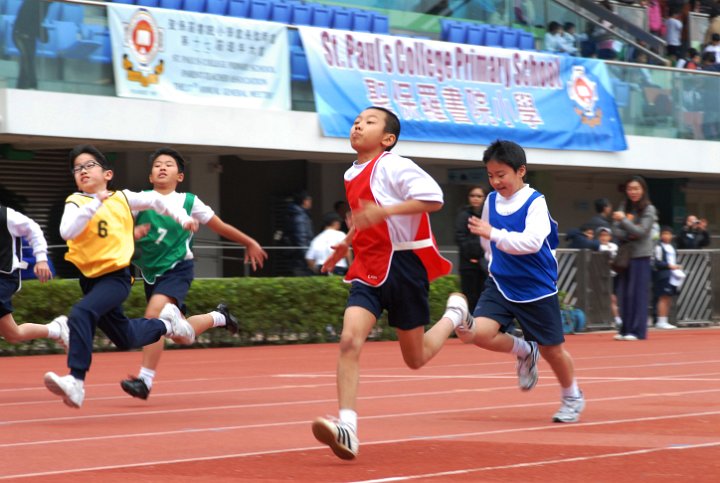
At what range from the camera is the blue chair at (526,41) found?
27344 mm

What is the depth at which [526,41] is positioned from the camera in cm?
2750

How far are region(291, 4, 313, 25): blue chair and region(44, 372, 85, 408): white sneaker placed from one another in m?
15.2

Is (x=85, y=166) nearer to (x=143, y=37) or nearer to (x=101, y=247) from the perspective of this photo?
(x=101, y=247)

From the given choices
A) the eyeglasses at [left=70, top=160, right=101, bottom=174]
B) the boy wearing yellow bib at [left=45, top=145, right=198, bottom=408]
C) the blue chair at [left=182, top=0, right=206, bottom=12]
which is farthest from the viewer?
the blue chair at [left=182, top=0, right=206, bottom=12]

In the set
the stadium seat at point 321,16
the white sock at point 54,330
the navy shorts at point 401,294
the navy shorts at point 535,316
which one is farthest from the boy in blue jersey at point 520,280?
the stadium seat at point 321,16

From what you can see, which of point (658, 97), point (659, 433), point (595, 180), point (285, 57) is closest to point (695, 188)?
point (595, 180)

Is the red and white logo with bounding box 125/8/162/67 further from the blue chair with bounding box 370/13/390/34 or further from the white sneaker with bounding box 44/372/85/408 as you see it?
the white sneaker with bounding box 44/372/85/408

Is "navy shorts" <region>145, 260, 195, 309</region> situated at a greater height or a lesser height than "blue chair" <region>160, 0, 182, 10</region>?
lesser

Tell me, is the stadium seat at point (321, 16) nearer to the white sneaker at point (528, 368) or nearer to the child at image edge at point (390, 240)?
the white sneaker at point (528, 368)

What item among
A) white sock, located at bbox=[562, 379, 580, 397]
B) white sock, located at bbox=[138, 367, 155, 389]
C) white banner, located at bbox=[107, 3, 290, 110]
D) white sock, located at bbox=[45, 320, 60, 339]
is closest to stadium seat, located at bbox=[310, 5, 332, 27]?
white banner, located at bbox=[107, 3, 290, 110]

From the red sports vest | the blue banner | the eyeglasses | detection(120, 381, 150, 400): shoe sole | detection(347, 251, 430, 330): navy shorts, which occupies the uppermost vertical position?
the blue banner

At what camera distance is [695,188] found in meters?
33.9

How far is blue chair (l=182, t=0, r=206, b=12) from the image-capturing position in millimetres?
22234

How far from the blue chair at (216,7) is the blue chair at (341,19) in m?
2.23
